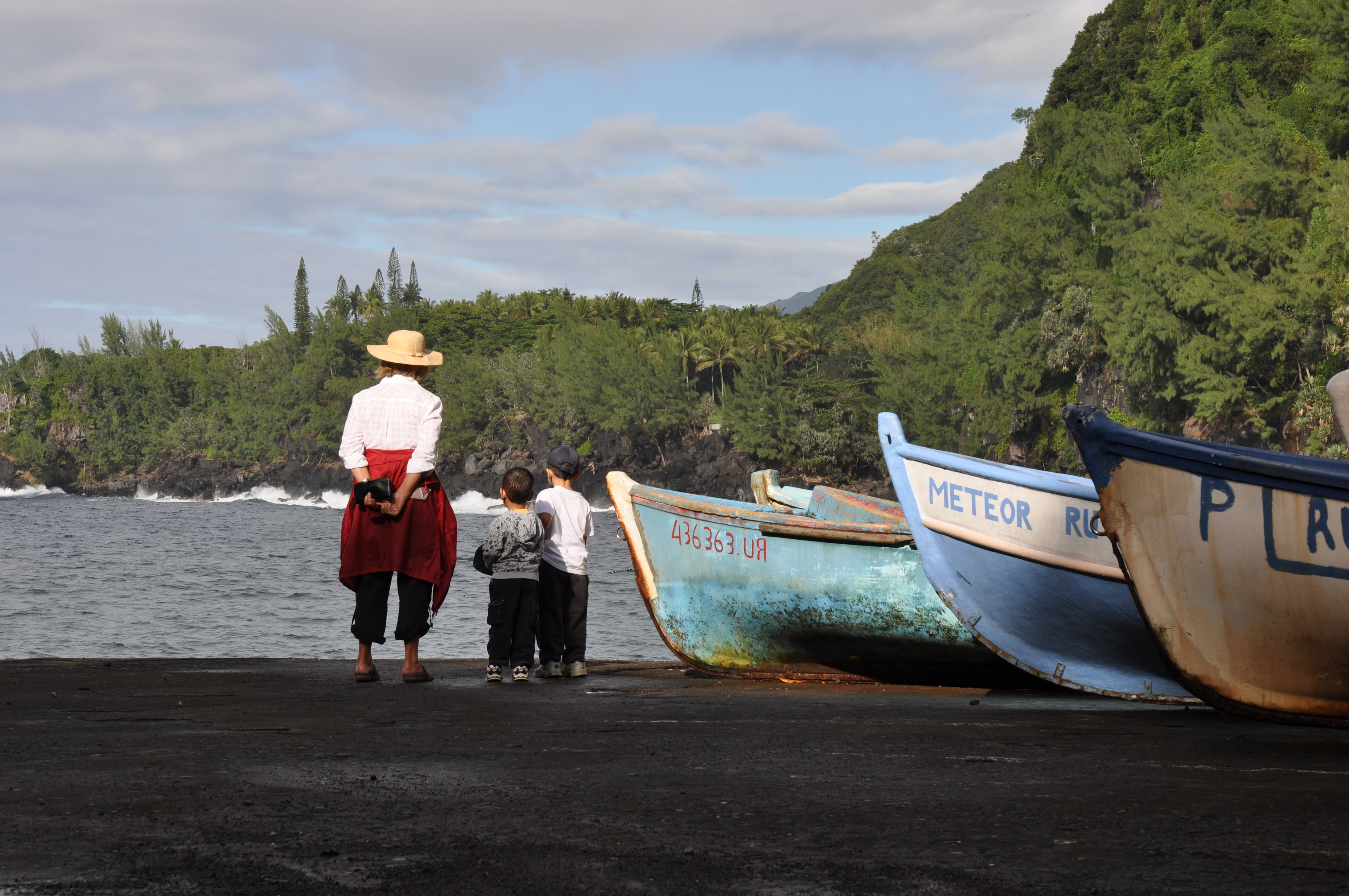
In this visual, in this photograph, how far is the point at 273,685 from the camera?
21.6 feet

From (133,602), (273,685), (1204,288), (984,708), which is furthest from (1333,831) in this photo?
(1204,288)

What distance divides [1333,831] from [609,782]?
1907 mm

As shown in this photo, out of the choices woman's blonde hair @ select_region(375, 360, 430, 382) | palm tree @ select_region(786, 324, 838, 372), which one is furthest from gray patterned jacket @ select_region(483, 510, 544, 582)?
palm tree @ select_region(786, 324, 838, 372)

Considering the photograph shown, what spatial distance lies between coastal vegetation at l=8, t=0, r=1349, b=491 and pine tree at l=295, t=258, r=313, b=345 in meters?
0.61

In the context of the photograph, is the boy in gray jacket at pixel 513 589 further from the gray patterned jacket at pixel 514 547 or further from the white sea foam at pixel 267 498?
the white sea foam at pixel 267 498

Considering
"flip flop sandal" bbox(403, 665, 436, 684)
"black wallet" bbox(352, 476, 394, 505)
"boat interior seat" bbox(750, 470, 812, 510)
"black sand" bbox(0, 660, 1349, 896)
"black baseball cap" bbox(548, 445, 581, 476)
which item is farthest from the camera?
"boat interior seat" bbox(750, 470, 812, 510)

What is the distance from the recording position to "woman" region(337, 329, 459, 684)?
6.24 meters

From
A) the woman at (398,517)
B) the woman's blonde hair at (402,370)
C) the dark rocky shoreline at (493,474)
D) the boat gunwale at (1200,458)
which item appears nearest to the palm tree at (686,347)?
the dark rocky shoreline at (493,474)

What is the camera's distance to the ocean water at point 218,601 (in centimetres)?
1706

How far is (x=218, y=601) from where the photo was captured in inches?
974

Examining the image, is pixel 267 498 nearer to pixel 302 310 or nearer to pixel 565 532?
pixel 302 310

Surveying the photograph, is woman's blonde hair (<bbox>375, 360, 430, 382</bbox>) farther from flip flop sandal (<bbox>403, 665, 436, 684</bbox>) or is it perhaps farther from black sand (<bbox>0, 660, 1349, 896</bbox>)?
black sand (<bbox>0, 660, 1349, 896</bbox>)

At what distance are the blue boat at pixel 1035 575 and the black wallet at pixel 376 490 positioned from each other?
10.1 ft

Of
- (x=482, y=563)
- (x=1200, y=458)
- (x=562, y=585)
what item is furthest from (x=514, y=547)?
(x=1200, y=458)
